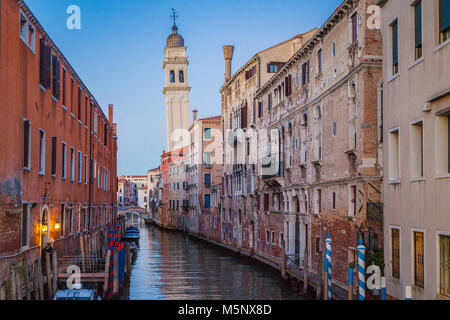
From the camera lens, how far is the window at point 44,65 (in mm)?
15844

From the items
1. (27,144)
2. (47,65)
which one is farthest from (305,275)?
(47,65)

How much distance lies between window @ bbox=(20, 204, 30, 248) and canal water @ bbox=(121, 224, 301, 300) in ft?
17.7

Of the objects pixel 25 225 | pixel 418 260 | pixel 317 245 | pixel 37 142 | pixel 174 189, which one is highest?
pixel 37 142

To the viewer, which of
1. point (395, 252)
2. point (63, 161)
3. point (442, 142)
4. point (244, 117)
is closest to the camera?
point (442, 142)

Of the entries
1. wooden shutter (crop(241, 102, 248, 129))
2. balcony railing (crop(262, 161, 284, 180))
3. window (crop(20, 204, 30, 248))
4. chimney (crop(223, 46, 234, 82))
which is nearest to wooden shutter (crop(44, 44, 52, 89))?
window (crop(20, 204, 30, 248))

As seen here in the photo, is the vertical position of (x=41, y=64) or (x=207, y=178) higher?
(x=41, y=64)

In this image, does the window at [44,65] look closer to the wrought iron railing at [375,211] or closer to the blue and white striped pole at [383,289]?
the wrought iron railing at [375,211]

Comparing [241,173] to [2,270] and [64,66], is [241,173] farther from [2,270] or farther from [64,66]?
[2,270]

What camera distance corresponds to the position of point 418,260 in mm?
11469

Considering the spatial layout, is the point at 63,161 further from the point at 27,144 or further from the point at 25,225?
the point at 25,225

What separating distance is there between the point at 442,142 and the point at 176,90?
72061mm

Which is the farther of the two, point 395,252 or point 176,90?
point 176,90

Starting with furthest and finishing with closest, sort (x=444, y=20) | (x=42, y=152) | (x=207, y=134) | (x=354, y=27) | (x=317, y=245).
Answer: (x=207, y=134) < (x=317, y=245) < (x=42, y=152) < (x=354, y=27) < (x=444, y=20)

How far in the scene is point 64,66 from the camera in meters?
19.8
